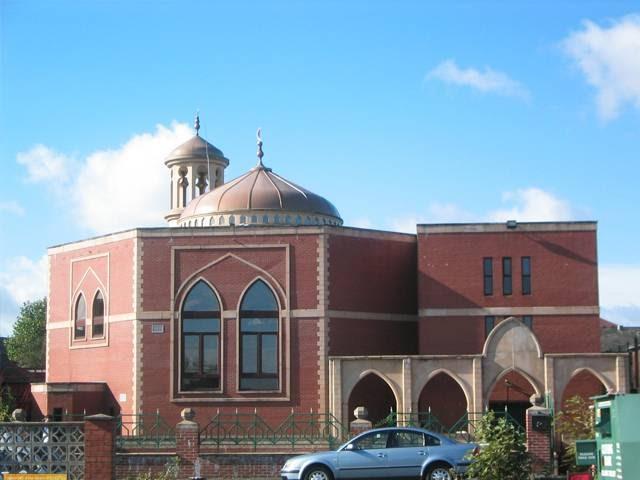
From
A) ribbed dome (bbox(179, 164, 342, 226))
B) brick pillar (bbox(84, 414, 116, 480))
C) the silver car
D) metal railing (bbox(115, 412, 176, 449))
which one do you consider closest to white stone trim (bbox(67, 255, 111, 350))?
metal railing (bbox(115, 412, 176, 449))

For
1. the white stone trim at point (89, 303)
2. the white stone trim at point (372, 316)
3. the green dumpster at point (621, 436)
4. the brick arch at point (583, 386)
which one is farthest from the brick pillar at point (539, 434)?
the white stone trim at point (89, 303)

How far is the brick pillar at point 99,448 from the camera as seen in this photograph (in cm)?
2498

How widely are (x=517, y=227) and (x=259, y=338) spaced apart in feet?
31.4

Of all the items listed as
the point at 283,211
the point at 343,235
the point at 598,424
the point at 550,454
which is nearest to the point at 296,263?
the point at 343,235

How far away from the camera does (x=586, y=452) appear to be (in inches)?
847

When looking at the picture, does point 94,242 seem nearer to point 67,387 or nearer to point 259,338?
point 67,387

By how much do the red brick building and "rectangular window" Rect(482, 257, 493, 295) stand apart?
0.03 meters

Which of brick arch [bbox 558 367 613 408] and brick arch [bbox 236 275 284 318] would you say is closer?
brick arch [bbox 558 367 613 408]

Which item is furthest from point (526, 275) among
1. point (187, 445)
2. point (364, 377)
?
point (187, 445)

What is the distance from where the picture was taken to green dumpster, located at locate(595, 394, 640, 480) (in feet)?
61.6

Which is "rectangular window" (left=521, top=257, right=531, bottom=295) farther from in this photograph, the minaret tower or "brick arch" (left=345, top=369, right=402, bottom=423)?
the minaret tower

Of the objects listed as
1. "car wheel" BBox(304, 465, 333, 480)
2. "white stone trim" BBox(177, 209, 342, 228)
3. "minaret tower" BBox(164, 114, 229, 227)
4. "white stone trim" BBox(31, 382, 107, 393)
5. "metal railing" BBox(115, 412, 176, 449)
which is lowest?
"car wheel" BBox(304, 465, 333, 480)

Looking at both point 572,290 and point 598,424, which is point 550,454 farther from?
point 572,290

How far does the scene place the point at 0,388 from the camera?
48.2 meters
